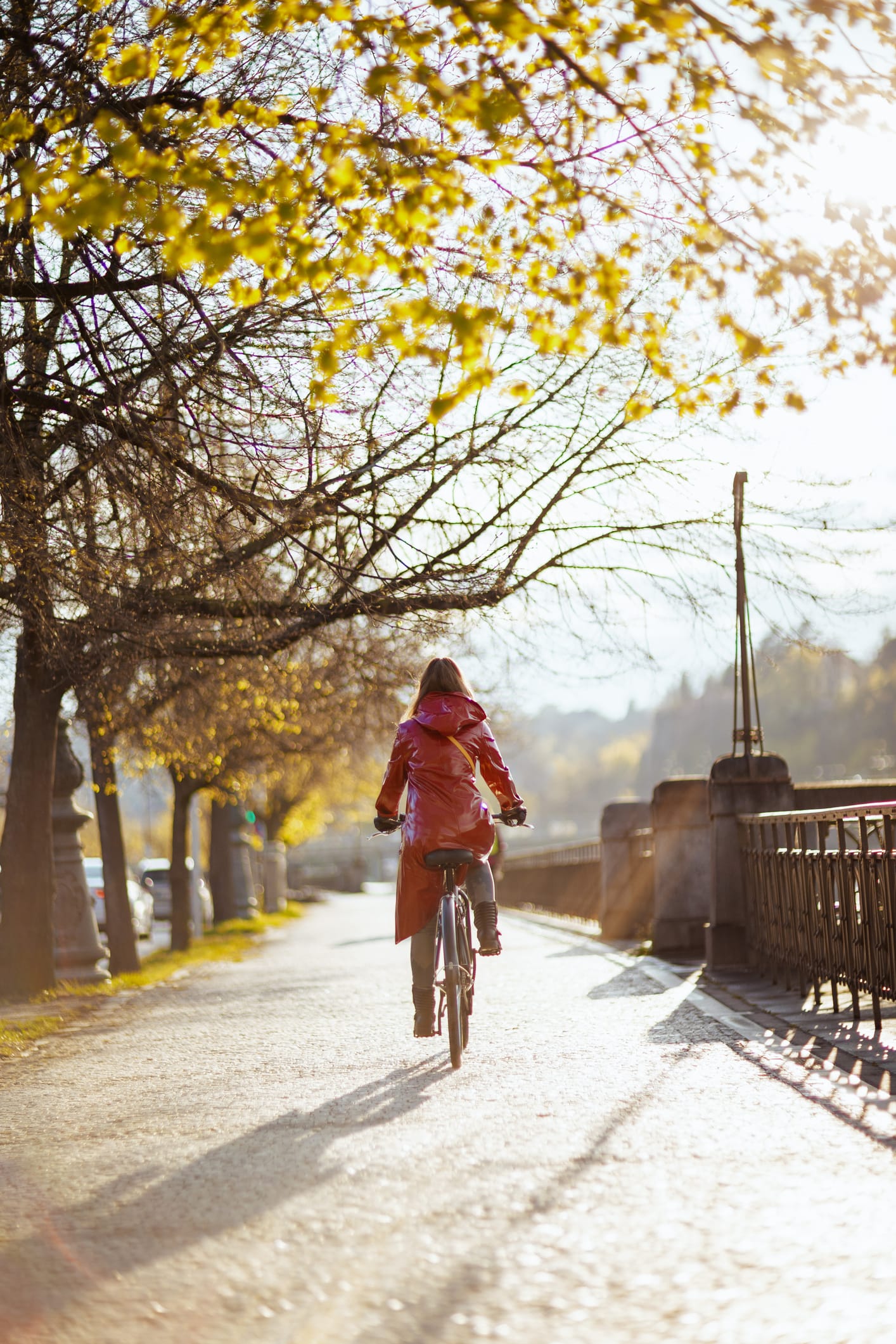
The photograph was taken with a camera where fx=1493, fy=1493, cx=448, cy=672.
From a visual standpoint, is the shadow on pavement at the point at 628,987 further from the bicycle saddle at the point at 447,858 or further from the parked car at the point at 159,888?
the parked car at the point at 159,888

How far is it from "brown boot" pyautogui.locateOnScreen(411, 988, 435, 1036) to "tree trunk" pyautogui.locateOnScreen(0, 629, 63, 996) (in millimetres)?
6621

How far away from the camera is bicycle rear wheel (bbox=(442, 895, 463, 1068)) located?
7105 mm

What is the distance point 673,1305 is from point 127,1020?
8554mm

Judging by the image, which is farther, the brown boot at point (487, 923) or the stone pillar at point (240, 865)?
the stone pillar at point (240, 865)

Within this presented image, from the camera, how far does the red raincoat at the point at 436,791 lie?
7.49 meters

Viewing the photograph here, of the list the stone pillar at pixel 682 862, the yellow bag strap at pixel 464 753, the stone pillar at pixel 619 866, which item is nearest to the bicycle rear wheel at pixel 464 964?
the yellow bag strap at pixel 464 753

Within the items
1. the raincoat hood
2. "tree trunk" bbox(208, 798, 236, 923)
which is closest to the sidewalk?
the raincoat hood

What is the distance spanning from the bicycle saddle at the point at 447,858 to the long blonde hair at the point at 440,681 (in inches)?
32.5

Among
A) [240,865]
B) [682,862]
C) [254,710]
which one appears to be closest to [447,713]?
[682,862]

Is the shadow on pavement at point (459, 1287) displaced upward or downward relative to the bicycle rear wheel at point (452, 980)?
downward

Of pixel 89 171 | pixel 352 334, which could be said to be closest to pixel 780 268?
pixel 352 334

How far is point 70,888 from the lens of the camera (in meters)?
16.0

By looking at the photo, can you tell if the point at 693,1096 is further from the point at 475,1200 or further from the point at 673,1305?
the point at 673,1305

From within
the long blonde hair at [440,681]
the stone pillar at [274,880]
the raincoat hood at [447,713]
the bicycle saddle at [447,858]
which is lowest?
the stone pillar at [274,880]
